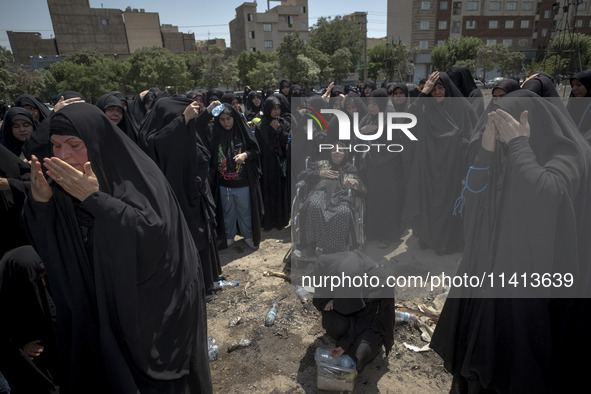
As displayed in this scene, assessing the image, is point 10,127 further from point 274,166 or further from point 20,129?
point 274,166

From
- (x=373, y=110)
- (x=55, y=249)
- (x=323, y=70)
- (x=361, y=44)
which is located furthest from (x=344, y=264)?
(x=361, y=44)

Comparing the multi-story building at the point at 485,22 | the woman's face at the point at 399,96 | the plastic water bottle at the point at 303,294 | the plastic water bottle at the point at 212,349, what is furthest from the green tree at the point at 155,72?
the multi-story building at the point at 485,22

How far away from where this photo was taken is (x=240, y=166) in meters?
4.57

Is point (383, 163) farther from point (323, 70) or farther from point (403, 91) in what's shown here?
point (323, 70)

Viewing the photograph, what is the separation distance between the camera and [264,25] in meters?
51.2

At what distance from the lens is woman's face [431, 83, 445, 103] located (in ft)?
13.6

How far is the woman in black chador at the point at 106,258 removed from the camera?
4.87ft

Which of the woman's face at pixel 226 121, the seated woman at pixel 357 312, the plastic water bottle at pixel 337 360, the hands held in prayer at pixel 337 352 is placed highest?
the woman's face at pixel 226 121

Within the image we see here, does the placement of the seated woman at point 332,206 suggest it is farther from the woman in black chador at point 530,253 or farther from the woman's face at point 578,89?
the woman's face at point 578,89

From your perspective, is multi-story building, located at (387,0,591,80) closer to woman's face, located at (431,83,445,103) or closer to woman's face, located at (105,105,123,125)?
woman's face, located at (431,83,445,103)

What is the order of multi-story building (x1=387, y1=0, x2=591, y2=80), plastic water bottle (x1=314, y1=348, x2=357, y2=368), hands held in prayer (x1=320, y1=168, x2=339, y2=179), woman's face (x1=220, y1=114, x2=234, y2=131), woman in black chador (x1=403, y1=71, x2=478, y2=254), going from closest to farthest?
plastic water bottle (x1=314, y1=348, x2=357, y2=368) → hands held in prayer (x1=320, y1=168, x2=339, y2=179) → woman in black chador (x1=403, y1=71, x2=478, y2=254) → woman's face (x1=220, y1=114, x2=234, y2=131) → multi-story building (x1=387, y1=0, x2=591, y2=80)

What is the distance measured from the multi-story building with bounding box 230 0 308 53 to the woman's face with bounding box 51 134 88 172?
53.5m

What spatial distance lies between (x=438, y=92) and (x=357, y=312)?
2.82 m

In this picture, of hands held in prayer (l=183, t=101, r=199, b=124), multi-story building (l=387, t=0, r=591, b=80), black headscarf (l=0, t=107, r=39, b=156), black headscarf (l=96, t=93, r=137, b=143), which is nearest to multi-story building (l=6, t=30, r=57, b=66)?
multi-story building (l=387, t=0, r=591, b=80)
